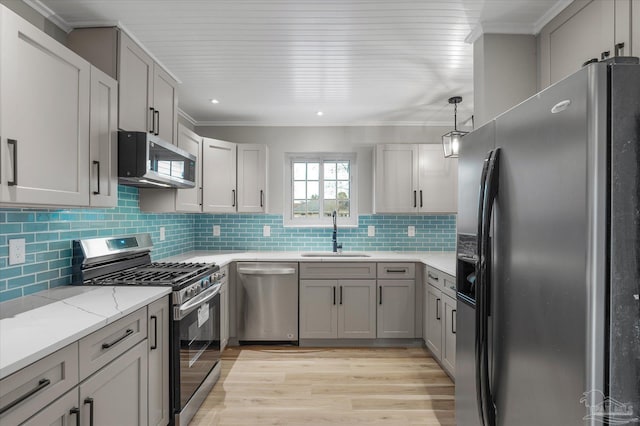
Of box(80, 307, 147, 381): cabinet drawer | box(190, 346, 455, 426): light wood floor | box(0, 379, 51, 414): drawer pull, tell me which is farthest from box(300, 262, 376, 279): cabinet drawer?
box(0, 379, 51, 414): drawer pull

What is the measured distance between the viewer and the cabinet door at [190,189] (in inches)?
116

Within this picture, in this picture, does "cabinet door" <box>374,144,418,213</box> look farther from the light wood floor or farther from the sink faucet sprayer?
the light wood floor

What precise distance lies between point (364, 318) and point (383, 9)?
2693 millimetres

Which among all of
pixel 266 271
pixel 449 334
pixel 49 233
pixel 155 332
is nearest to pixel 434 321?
pixel 449 334

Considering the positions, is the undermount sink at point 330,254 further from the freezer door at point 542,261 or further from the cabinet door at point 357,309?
the freezer door at point 542,261

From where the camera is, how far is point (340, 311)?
3416 millimetres

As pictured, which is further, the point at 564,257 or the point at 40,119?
the point at 40,119

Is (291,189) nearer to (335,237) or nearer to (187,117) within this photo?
(335,237)

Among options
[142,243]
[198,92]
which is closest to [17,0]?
[198,92]

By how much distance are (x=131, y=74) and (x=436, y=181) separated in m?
3.02

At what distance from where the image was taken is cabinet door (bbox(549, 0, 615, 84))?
1.49 m

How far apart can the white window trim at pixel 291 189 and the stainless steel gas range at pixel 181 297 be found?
1598mm

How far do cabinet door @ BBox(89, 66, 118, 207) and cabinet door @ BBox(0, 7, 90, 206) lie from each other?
5 cm

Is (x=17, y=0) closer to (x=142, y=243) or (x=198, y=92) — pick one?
(x=198, y=92)
